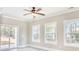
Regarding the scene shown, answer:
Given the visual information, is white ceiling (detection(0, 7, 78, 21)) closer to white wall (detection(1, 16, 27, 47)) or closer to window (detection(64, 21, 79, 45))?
white wall (detection(1, 16, 27, 47))

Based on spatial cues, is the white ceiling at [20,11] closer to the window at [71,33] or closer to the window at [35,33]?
the window at [35,33]

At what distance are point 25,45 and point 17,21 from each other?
0.37 meters

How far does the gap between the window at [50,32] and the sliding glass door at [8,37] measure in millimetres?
469

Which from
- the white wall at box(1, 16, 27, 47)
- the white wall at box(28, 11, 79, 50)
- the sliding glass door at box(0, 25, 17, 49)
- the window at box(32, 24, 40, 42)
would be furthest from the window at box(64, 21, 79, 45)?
the sliding glass door at box(0, 25, 17, 49)

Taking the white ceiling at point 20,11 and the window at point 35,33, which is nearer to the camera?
the white ceiling at point 20,11

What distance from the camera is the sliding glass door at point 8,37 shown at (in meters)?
1.11

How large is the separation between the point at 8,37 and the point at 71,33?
0.90 meters

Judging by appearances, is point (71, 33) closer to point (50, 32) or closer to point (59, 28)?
point (59, 28)

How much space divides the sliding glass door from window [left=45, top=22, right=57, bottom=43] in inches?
18.5

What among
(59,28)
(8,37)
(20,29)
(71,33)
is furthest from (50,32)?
(8,37)

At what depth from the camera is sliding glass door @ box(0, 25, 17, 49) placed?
1112 mm

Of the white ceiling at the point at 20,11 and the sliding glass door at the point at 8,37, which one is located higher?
the white ceiling at the point at 20,11

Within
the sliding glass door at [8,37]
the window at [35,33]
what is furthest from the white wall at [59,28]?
the sliding glass door at [8,37]
